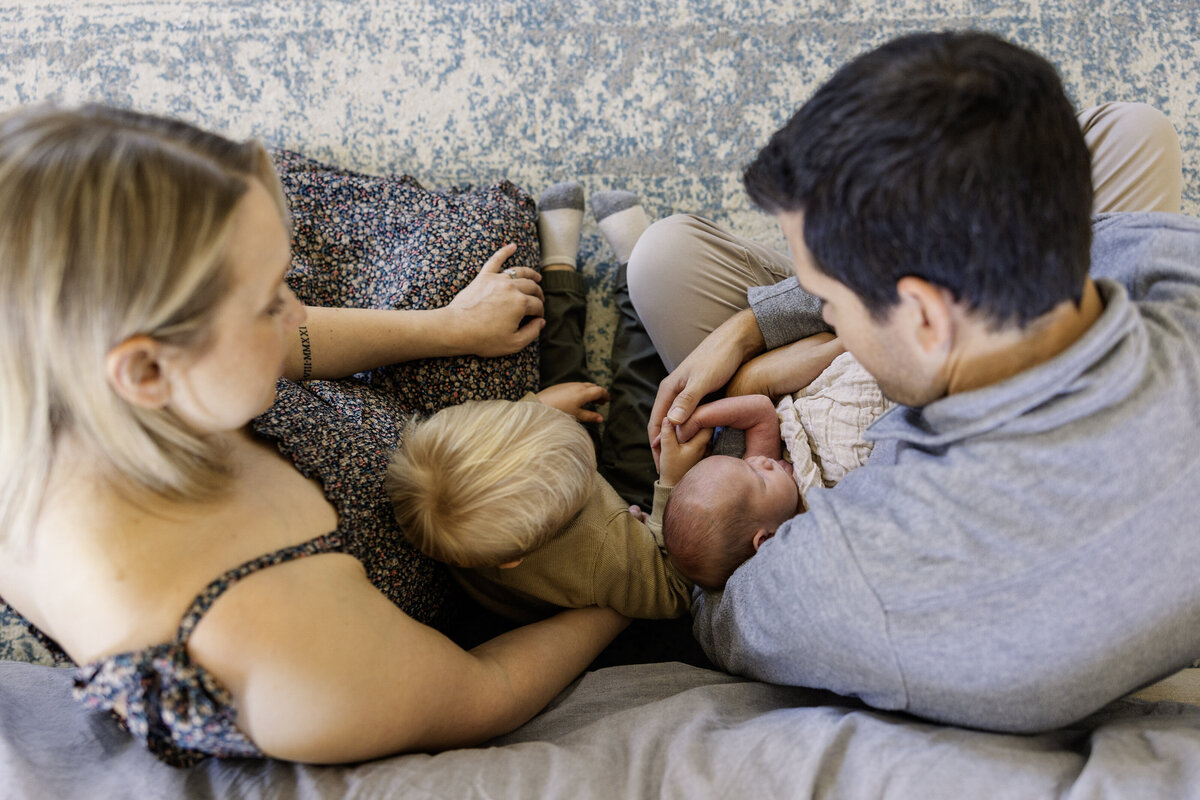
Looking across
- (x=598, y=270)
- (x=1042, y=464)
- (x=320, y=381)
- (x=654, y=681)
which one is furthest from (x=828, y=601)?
(x=598, y=270)

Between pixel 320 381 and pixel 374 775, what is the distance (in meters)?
0.59

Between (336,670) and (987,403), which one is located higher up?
(987,403)

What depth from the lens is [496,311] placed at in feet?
4.18

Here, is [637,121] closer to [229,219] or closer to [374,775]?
[229,219]

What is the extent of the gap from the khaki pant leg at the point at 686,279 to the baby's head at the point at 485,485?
35 centimetres

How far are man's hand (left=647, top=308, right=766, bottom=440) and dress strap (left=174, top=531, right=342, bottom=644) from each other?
0.60 metres

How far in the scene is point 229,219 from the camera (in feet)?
2.38

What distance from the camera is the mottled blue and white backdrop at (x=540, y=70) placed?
5.35ft

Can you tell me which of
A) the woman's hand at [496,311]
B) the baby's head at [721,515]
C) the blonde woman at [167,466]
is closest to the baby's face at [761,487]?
the baby's head at [721,515]

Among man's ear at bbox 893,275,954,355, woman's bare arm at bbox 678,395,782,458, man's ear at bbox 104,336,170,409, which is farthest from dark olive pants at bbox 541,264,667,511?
man's ear at bbox 104,336,170,409

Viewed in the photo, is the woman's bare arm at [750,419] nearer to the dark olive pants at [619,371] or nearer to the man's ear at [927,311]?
the dark olive pants at [619,371]

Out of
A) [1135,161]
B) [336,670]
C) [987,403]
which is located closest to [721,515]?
[987,403]

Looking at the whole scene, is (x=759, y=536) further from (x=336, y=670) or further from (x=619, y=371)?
(x=336, y=670)

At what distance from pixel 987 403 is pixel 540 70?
1.22 m
